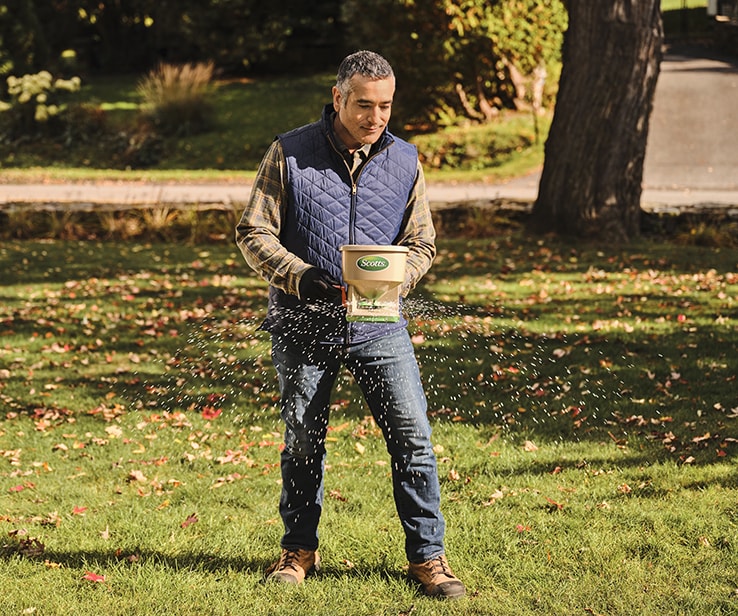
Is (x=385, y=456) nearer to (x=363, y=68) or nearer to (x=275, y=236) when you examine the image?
(x=275, y=236)

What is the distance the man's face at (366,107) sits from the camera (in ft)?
12.4

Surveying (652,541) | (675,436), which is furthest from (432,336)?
(652,541)

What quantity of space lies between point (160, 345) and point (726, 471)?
5076mm

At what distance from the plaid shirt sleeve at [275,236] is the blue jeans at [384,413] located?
275mm

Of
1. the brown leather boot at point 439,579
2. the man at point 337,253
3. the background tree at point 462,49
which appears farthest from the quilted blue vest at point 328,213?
the background tree at point 462,49

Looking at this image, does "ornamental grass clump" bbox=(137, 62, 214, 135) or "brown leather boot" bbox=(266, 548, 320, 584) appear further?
"ornamental grass clump" bbox=(137, 62, 214, 135)

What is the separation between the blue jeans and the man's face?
2.54 feet

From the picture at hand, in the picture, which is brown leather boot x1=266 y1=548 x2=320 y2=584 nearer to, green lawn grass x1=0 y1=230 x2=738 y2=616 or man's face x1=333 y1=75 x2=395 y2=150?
green lawn grass x1=0 y1=230 x2=738 y2=616

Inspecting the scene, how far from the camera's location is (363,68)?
3789 mm

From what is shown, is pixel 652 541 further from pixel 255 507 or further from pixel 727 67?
pixel 727 67

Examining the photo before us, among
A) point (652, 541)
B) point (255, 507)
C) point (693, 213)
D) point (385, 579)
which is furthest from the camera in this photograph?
point (693, 213)

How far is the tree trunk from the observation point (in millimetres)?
12461

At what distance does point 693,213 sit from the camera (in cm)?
1393

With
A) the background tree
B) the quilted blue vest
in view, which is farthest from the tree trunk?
the quilted blue vest
